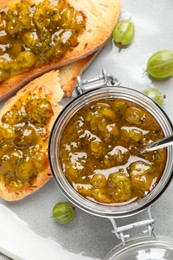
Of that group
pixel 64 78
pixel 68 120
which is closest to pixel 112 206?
pixel 68 120

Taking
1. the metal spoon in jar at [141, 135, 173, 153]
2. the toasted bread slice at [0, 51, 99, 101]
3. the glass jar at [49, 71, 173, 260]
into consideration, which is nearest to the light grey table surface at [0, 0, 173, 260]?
the toasted bread slice at [0, 51, 99, 101]

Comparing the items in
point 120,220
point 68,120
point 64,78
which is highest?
point 64,78

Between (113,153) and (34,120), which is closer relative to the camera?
(113,153)

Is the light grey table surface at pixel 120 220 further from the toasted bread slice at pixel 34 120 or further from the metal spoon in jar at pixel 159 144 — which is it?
the metal spoon in jar at pixel 159 144

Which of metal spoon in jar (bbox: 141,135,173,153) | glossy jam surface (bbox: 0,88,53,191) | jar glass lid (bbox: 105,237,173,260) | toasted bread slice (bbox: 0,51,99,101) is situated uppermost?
toasted bread slice (bbox: 0,51,99,101)

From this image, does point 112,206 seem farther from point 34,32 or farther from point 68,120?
point 34,32

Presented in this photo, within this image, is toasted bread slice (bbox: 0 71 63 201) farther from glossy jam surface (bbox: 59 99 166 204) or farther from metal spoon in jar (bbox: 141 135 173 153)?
metal spoon in jar (bbox: 141 135 173 153)
